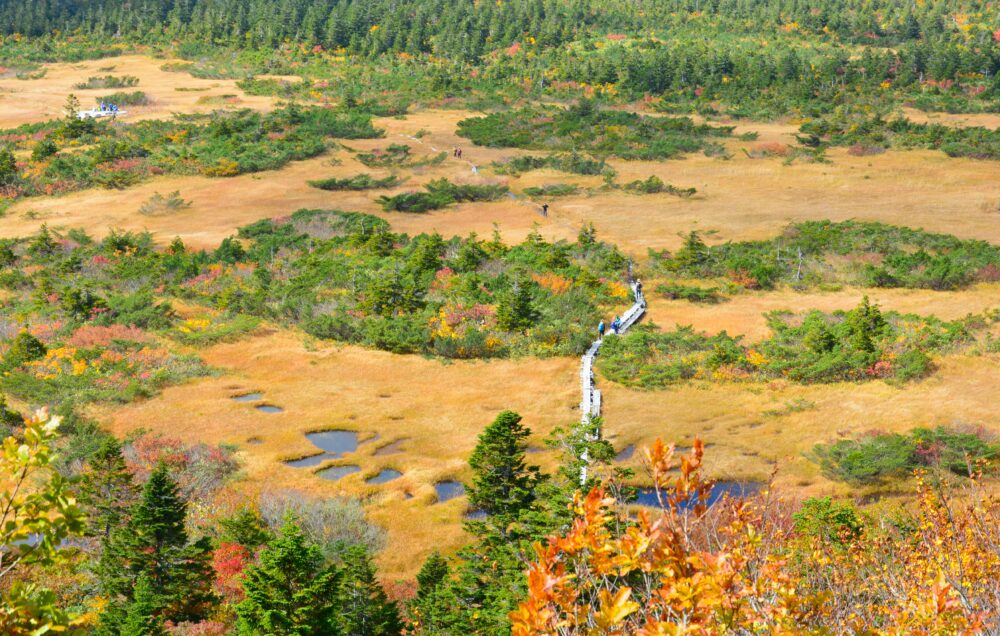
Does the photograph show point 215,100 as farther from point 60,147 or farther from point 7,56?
point 7,56

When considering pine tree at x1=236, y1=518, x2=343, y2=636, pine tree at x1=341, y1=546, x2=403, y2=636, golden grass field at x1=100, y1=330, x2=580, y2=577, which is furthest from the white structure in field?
pine tree at x1=236, y1=518, x2=343, y2=636

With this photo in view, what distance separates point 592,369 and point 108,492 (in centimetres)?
1670

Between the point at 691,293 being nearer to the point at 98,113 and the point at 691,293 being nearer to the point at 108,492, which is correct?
the point at 108,492

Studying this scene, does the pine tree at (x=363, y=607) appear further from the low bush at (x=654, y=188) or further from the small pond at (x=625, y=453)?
the low bush at (x=654, y=188)

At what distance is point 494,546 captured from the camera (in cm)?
1631

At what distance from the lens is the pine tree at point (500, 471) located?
56.9 feet

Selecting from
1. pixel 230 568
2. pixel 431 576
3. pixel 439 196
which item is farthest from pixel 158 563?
pixel 439 196

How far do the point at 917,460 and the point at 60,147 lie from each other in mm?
67373

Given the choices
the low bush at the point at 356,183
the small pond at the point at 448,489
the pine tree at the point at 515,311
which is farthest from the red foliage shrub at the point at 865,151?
the small pond at the point at 448,489

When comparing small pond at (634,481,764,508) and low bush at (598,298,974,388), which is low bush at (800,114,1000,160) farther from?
small pond at (634,481,764,508)

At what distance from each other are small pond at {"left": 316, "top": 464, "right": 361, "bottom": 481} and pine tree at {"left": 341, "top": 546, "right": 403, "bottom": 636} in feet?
28.5

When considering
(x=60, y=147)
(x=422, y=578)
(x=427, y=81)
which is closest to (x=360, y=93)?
(x=427, y=81)

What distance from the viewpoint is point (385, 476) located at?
79.3 feet

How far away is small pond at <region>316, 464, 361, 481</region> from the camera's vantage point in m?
24.0
